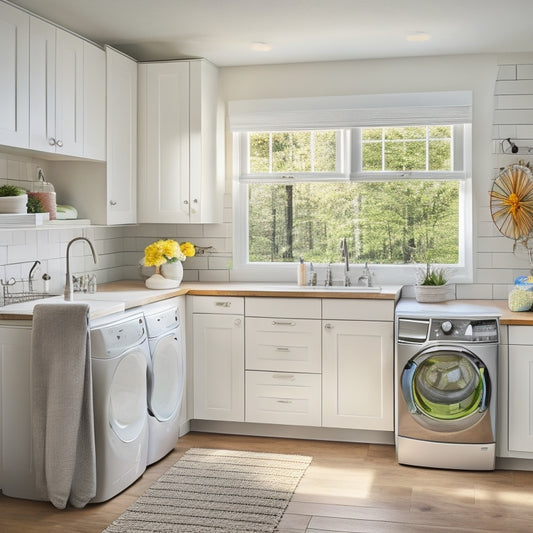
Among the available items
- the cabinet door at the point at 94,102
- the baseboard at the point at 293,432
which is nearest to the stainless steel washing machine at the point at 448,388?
the baseboard at the point at 293,432

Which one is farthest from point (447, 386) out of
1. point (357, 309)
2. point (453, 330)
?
point (357, 309)

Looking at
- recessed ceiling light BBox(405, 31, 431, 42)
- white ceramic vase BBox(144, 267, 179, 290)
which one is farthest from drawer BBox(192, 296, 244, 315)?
recessed ceiling light BBox(405, 31, 431, 42)

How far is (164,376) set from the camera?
13.8ft

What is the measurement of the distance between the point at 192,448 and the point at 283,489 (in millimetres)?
890

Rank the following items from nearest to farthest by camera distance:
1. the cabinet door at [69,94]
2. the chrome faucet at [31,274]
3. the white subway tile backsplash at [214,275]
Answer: the cabinet door at [69,94] < the chrome faucet at [31,274] < the white subway tile backsplash at [214,275]

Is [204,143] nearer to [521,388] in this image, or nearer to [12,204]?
[12,204]

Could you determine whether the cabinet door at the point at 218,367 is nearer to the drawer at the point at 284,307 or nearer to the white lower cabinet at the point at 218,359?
the white lower cabinet at the point at 218,359

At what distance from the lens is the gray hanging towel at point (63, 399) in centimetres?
338

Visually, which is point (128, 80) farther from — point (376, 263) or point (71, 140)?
point (376, 263)

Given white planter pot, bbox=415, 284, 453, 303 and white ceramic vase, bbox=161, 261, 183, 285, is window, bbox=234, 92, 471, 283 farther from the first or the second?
white ceramic vase, bbox=161, 261, 183, 285

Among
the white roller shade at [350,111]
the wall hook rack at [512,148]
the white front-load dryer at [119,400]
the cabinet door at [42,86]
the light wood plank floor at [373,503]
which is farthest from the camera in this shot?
the white roller shade at [350,111]

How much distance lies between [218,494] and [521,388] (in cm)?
175

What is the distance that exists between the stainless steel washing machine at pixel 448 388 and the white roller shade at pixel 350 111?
4.78 ft

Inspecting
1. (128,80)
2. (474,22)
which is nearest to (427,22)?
(474,22)
